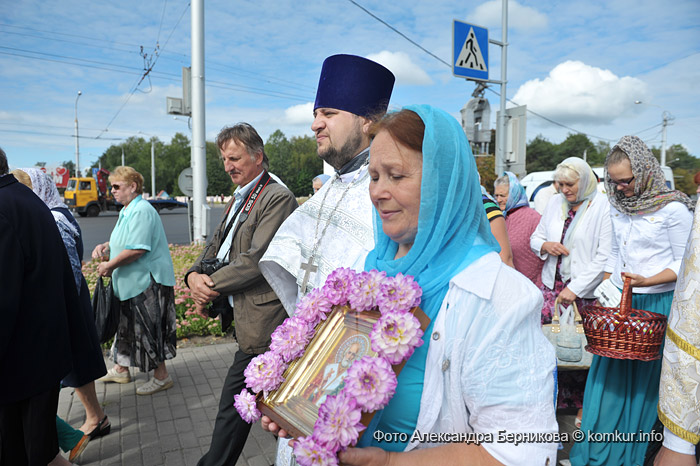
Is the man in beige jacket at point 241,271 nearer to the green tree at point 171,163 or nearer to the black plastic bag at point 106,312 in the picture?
the black plastic bag at point 106,312

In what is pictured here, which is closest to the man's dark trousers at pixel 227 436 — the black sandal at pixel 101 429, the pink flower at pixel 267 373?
the black sandal at pixel 101 429

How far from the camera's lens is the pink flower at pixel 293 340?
55.4 inches

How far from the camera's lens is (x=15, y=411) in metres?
2.53

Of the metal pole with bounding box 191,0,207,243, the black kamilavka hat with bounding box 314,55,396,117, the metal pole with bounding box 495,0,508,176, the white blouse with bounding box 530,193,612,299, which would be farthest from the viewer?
the metal pole with bounding box 495,0,508,176

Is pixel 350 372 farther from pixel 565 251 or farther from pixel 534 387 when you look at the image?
pixel 565 251

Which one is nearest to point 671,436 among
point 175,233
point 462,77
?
point 462,77

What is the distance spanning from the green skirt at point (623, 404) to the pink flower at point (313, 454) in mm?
3047

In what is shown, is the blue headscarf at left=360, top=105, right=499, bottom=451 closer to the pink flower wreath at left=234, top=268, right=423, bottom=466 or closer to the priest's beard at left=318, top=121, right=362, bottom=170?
the pink flower wreath at left=234, top=268, right=423, bottom=466

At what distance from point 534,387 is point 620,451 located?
115 inches

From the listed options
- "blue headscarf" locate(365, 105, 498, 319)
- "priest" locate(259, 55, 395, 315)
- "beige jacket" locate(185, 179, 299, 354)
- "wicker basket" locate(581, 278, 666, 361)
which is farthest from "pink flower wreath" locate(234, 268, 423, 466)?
"wicker basket" locate(581, 278, 666, 361)

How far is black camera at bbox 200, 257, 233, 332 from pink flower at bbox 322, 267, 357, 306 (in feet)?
Answer: 6.46

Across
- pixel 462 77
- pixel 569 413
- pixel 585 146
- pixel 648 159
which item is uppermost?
pixel 585 146

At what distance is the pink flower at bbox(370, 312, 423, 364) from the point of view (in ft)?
3.85

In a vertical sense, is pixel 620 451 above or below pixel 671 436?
below
